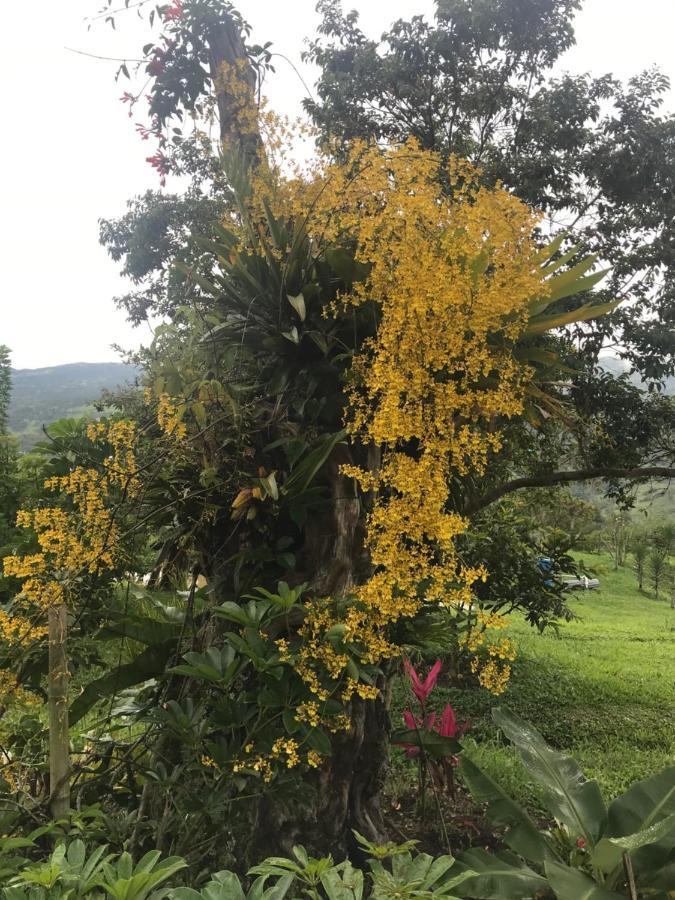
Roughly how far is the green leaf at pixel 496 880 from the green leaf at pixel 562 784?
23cm

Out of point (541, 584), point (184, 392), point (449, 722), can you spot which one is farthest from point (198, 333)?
point (541, 584)

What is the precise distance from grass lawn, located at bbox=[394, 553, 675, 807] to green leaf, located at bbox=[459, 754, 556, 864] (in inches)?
66.7

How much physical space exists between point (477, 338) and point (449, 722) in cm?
204

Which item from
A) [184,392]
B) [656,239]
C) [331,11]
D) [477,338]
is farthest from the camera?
[331,11]

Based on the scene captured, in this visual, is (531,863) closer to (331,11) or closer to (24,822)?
(24,822)

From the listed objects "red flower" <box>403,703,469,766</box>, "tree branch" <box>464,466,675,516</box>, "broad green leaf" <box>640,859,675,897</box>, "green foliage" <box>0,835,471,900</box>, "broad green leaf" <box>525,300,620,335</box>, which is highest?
"broad green leaf" <box>525,300,620,335</box>

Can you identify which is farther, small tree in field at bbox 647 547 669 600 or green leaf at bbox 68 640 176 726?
small tree in field at bbox 647 547 669 600

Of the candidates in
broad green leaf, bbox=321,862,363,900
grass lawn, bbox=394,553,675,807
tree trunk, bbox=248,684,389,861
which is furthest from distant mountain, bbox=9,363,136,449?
broad green leaf, bbox=321,862,363,900

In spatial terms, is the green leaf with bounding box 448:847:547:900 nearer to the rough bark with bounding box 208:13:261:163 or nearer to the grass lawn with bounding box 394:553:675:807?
the grass lawn with bounding box 394:553:675:807

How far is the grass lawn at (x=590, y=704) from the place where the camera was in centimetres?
411

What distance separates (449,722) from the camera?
8.95 feet

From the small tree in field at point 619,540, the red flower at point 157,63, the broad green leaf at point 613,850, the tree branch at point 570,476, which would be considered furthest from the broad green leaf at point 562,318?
the small tree in field at point 619,540

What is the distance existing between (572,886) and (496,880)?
214 millimetres

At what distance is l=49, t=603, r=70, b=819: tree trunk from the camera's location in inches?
57.9
